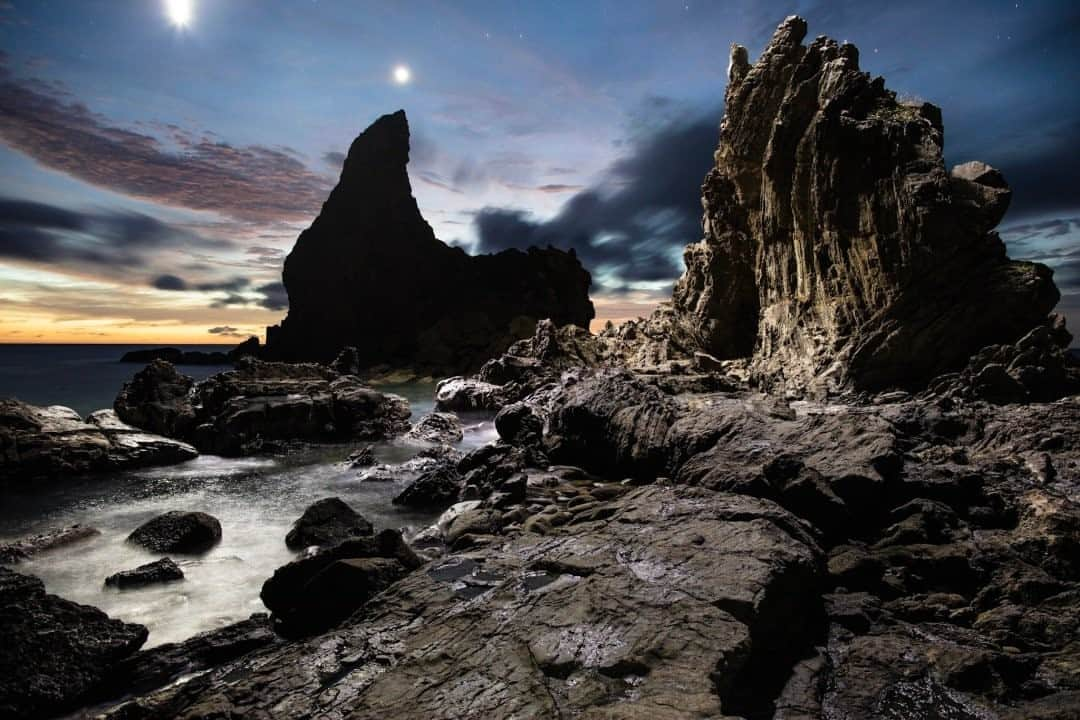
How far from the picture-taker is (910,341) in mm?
21625

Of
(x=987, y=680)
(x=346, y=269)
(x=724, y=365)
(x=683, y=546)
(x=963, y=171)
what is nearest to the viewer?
(x=987, y=680)

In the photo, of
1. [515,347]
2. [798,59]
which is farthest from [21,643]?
[515,347]

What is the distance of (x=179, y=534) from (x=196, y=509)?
3434mm

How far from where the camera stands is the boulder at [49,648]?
5320 millimetres

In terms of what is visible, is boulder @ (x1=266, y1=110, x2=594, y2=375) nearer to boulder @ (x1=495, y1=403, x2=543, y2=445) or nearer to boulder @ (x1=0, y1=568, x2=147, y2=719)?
boulder @ (x1=495, y1=403, x2=543, y2=445)

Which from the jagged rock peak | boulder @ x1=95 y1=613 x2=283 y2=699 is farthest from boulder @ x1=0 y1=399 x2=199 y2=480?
the jagged rock peak

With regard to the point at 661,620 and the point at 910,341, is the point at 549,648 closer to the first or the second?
the point at 661,620

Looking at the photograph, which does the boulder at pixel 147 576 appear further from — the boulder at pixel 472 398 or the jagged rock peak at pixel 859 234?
the boulder at pixel 472 398

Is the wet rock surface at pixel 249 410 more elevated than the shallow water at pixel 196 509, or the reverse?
the wet rock surface at pixel 249 410

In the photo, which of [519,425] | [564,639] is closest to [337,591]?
[564,639]

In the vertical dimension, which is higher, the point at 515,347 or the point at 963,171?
Result: the point at 963,171

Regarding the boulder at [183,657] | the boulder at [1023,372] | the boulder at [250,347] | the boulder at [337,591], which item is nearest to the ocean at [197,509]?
the boulder at [183,657]

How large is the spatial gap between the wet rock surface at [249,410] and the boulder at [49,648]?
15.2 m

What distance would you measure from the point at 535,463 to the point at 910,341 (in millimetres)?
17156
